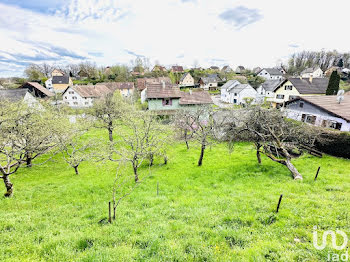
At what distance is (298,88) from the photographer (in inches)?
1499

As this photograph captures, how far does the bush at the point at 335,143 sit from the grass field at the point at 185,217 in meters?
2.52

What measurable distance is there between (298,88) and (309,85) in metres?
4.52

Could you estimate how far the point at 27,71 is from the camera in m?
79.2

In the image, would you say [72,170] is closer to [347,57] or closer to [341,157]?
[341,157]

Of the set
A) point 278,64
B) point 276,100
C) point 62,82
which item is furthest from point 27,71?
point 278,64

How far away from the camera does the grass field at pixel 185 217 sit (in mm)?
4887

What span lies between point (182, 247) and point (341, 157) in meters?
18.1

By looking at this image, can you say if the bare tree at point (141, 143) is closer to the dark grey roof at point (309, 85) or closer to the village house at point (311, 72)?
the dark grey roof at point (309, 85)

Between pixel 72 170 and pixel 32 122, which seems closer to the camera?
pixel 32 122

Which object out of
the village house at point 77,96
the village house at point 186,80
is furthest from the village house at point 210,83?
the village house at point 77,96

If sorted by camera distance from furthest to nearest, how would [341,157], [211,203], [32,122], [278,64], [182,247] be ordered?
[278,64]
[341,157]
[32,122]
[211,203]
[182,247]

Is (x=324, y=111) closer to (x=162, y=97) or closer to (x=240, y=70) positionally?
(x=162, y=97)

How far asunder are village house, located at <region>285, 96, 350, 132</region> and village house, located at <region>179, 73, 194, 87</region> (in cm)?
6154

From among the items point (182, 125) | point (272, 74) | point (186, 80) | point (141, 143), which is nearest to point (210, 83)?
point (186, 80)
